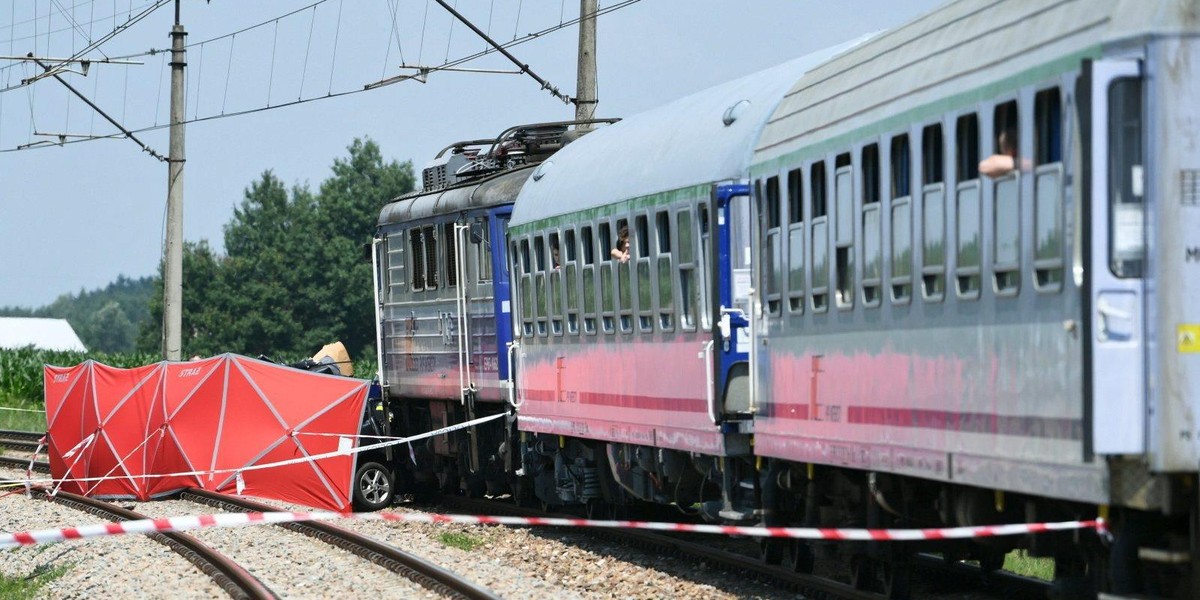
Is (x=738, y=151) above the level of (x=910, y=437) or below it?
above

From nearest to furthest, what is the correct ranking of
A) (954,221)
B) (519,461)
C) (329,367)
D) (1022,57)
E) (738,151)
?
(1022,57)
(954,221)
(738,151)
(519,461)
(329,367)

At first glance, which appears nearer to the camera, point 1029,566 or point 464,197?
point 1029,566

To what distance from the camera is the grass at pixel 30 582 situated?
53.4 ft

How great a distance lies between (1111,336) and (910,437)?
268 centimetres

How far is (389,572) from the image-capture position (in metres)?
16.6

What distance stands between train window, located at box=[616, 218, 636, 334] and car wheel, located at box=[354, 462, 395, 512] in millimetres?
8148

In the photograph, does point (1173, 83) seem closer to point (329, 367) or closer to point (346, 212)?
point (329, 367)

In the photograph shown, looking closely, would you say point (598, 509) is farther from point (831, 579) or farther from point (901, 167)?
point (901, 167)

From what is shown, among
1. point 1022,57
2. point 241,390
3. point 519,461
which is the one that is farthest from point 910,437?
point 241,390

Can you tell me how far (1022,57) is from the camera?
9258mm

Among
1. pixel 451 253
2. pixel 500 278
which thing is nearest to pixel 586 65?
pixel 451 253

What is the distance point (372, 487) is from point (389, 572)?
757 cm

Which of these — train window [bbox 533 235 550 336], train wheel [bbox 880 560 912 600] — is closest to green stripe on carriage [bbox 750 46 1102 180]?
train wheel [bbox 880 560 912 600]

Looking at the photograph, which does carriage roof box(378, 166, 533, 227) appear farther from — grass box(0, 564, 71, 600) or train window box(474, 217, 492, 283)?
grass box(0, 564, 71, 600)
